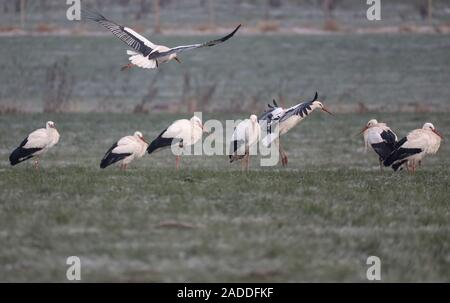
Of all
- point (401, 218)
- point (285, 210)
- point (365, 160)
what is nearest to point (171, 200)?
point (285, 210)

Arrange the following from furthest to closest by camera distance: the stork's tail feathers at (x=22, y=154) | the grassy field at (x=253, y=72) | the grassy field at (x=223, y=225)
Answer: the grassy field at (x=253, y=72)
the stork's tail feathers at (x=22, y=154)
the grassy field at (x=223, y=225)

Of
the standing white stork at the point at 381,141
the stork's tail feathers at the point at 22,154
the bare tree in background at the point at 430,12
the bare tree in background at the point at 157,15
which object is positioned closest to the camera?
the stork's tail feathers at the point at 22,154

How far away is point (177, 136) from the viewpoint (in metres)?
16.0

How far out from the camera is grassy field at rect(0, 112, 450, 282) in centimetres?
922

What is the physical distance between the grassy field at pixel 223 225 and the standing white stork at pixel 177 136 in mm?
1813

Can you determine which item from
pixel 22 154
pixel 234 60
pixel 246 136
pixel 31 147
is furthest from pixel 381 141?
pixel 234 60

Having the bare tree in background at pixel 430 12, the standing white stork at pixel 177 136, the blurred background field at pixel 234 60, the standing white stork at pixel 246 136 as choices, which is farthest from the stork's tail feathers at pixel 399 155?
the bare tree in background at pixel 430 12

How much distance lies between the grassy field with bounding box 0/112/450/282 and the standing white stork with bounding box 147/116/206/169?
181cm

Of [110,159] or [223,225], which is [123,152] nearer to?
[110,159]

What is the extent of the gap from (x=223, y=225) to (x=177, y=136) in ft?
18.6

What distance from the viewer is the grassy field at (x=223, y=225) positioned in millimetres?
9219

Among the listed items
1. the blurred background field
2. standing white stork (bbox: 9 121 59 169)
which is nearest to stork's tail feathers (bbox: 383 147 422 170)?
standing white stork (bbox: 9 121 59 169)

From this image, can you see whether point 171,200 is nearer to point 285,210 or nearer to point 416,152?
→ point 285,210

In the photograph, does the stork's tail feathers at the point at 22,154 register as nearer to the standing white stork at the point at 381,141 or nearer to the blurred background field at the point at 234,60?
the standing white stork at the point at 381,141
